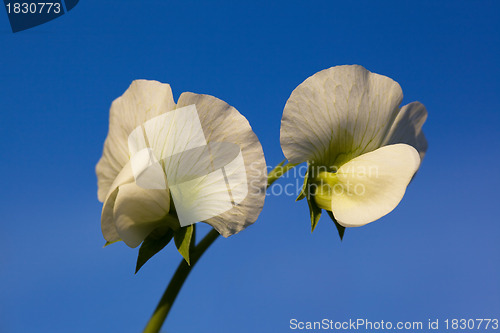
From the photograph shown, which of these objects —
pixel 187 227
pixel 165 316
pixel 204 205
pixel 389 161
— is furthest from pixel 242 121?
pixel 165 316

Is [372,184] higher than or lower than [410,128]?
lower

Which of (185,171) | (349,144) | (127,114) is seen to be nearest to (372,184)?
(349,144)

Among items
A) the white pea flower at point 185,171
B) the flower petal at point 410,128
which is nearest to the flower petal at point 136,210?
the white pea flower at point 185,171

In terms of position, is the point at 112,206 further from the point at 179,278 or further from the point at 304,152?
the point at 304,152

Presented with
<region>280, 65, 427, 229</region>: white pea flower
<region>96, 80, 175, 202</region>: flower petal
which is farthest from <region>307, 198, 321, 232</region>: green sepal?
<region>96, 80, 175, 202</region>: flower petal

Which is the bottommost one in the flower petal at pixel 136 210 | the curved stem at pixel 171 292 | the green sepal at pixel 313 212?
the curved stem at pixel 171 292

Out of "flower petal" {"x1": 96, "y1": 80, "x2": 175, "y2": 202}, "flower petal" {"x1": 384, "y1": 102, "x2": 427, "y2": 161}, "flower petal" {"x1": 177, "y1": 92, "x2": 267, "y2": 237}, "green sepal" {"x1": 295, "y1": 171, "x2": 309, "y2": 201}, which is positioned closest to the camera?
"flower petal" {"x1": 177, "y1": 92, "x2": 267, "y2": 237}

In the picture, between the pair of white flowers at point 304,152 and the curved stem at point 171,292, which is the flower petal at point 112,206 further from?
the curved stem at point 171,292

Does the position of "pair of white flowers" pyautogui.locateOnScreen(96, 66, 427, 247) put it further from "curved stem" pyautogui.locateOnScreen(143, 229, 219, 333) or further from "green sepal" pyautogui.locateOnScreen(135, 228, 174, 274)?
"curved stem" pyautogui.locateOnScreen(143, 229, 219, 333)
